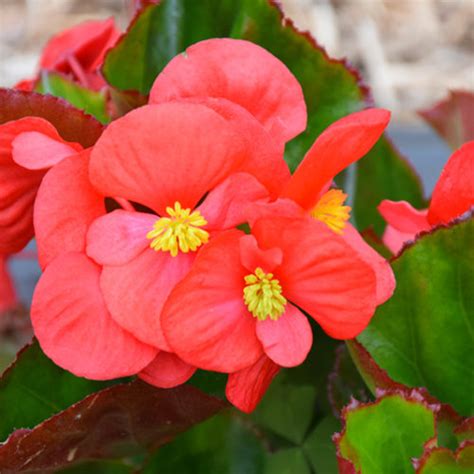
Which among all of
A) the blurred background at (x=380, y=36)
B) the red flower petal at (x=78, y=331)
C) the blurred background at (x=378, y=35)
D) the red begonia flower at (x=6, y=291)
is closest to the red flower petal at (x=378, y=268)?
the red flower petal at (x=78, y=331)

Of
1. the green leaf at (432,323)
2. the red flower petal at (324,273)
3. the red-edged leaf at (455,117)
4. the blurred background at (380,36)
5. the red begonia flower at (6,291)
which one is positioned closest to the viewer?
the red flower petal at (324,273)

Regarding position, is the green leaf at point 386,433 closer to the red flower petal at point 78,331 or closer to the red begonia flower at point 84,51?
the red flower petal at point 78,331

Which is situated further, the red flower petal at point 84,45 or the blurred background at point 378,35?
the blurred background at point 378,35

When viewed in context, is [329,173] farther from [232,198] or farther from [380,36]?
[380,36]

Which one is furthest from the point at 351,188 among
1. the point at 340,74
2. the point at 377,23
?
the point at 377,23

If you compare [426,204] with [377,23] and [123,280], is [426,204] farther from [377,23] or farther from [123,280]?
[377,23]

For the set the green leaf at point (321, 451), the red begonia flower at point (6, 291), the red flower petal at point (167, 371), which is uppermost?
the red flower petal at point (167, 371)

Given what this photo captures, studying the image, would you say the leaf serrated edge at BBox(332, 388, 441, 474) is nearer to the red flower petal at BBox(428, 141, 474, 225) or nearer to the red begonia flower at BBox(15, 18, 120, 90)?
the red flower petal at BBox(428, 141, 474, 225)
